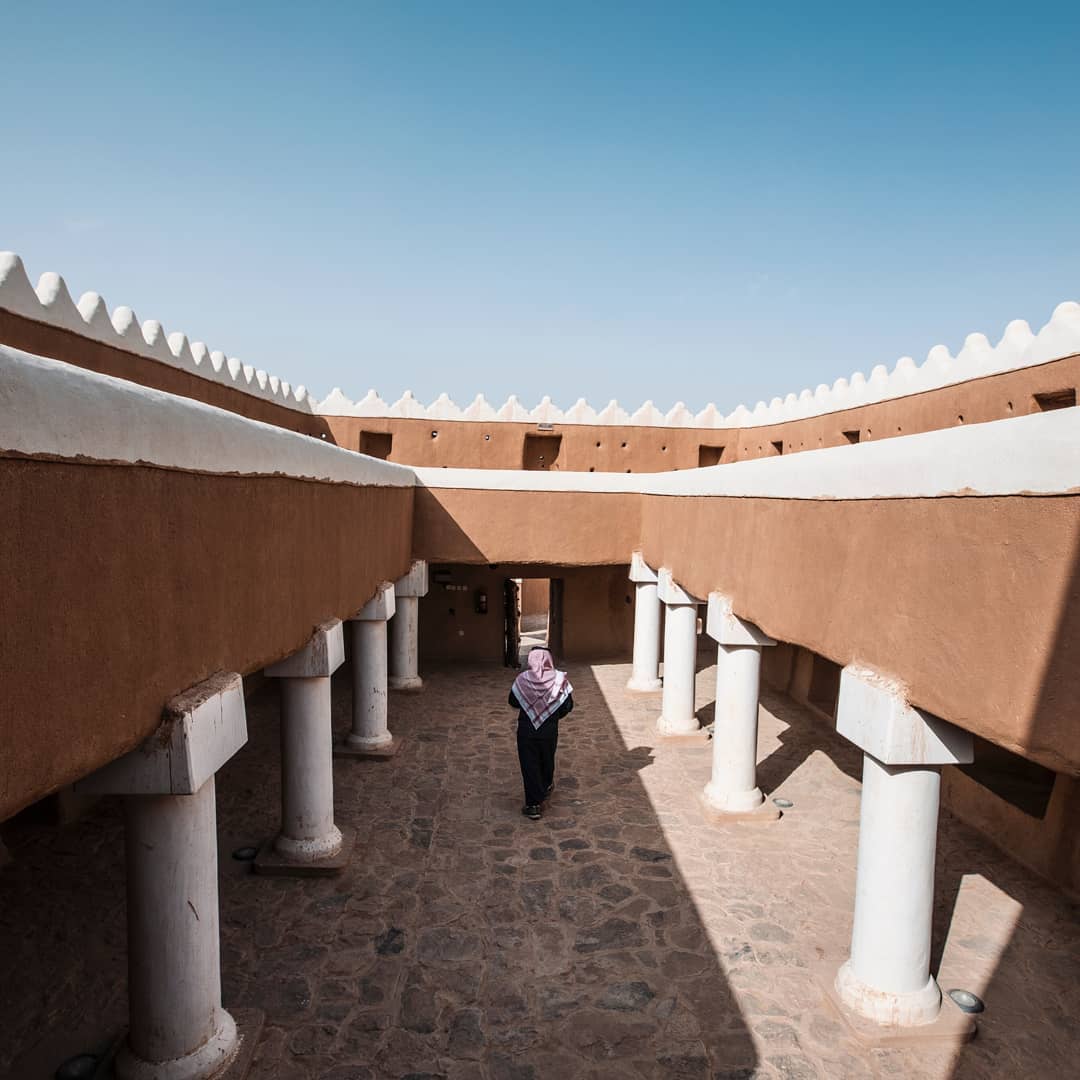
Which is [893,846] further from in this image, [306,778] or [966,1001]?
[306,778]

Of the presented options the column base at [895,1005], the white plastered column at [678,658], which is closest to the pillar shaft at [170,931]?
the column base at [895,1005]

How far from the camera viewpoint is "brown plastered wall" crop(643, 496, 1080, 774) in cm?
334

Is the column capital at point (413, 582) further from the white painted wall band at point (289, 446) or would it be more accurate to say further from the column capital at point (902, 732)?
the column capital at point (902, 732)

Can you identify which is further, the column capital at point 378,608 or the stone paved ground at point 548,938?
the column capital at point 378,608

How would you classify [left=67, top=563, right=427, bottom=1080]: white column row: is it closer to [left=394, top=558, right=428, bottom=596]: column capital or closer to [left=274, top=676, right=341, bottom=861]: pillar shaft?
[left=274, top=676, right=341, bottom=861]: pillar shaft

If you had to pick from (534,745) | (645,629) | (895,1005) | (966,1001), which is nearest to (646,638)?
(645,629)

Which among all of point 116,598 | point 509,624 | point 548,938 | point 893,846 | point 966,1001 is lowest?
point 548,938

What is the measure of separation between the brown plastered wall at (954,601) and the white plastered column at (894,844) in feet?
0.83

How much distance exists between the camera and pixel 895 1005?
5.07 m

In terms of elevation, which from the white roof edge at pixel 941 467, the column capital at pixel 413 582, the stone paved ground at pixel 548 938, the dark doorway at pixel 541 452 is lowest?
the stone paved ground at pixel 548 938

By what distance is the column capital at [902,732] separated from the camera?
4.48 m

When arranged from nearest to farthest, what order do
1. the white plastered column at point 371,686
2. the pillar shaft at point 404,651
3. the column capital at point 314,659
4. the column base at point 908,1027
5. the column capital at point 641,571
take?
1. the column base at point 908,1027
2. the column capital at point 314,659
3. the white plastered column at point 371,686
4. the column capital at point 641,571
5. the pillar shaft at point 404,651

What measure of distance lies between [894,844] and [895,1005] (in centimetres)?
119

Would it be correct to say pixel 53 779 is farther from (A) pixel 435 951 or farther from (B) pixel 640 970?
(B) pixel 640 970
